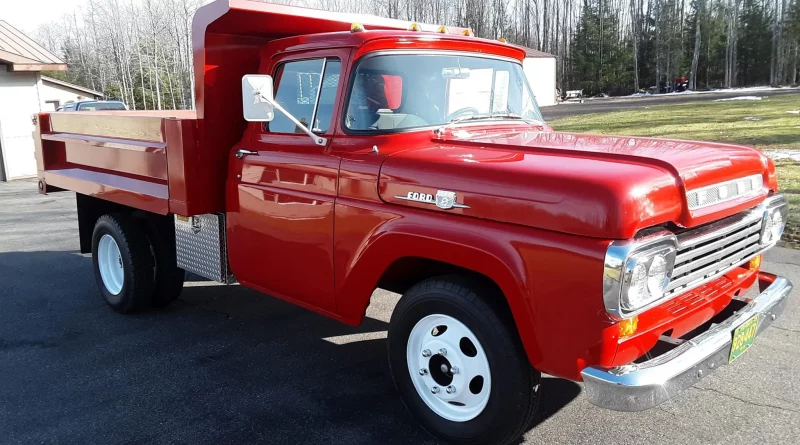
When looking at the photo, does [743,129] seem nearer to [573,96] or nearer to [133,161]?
[133,161]

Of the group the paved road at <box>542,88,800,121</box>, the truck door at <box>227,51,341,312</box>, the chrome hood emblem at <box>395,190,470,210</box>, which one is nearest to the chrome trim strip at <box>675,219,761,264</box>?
the chrome hood emblem at <box>395,190,470,210</box>

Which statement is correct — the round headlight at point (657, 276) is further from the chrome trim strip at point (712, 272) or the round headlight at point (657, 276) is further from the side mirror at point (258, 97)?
the side mirror at point (258, 97)

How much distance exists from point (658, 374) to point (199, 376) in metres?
2.99

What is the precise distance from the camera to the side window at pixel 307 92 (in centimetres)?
381

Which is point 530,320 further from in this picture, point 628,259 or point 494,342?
point 628,259

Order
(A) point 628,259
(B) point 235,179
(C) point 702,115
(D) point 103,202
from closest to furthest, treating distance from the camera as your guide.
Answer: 1. (A) point 628,259
2. (B) point 235,179
3. (D) point 103,202
4. (C) point 702,115

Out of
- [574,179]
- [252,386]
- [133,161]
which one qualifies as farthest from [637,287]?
[133,161]

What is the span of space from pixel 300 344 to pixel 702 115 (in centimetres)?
2030

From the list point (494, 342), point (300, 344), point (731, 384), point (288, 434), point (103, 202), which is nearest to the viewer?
Answer: point (494, 342)

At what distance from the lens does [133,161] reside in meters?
4.98

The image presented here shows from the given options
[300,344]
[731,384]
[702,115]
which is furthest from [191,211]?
[702,115]

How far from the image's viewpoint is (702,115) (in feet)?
69.7

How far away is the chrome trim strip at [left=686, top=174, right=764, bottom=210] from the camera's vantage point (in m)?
2.80

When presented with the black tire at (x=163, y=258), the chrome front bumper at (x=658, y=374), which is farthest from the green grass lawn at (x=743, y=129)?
the black tire at (x=163, y=258)
